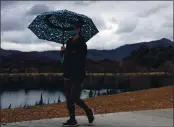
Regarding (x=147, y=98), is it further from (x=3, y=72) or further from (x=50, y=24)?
(x=3, y=72)

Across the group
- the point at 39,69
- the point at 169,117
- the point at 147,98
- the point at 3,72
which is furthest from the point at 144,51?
the point at 169,117

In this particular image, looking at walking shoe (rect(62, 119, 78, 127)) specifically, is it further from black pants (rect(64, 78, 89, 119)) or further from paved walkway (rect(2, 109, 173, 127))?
paved walkway (rect(2, 109, 173, 127))

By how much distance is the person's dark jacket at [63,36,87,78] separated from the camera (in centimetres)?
811

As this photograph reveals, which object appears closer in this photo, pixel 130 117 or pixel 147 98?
pixel 130 117

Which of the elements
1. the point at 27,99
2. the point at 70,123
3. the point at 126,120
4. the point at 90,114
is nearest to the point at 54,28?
the point at 90,114

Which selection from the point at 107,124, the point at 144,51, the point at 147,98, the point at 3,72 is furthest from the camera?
the point at 144,51

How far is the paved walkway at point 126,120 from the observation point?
28.2 ft

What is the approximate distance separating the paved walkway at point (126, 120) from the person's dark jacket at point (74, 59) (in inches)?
37.5

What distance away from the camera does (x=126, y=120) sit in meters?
9.52

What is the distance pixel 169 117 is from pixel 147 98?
4.71 meters

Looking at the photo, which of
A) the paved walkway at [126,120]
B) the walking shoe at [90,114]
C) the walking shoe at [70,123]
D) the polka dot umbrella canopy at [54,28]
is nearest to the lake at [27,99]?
the paved walkway at [126,120]

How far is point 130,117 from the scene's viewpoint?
32.8ft

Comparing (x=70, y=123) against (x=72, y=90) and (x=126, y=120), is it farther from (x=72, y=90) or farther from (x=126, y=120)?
(x=126, y=120)

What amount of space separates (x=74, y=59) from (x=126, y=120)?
2.08 m
